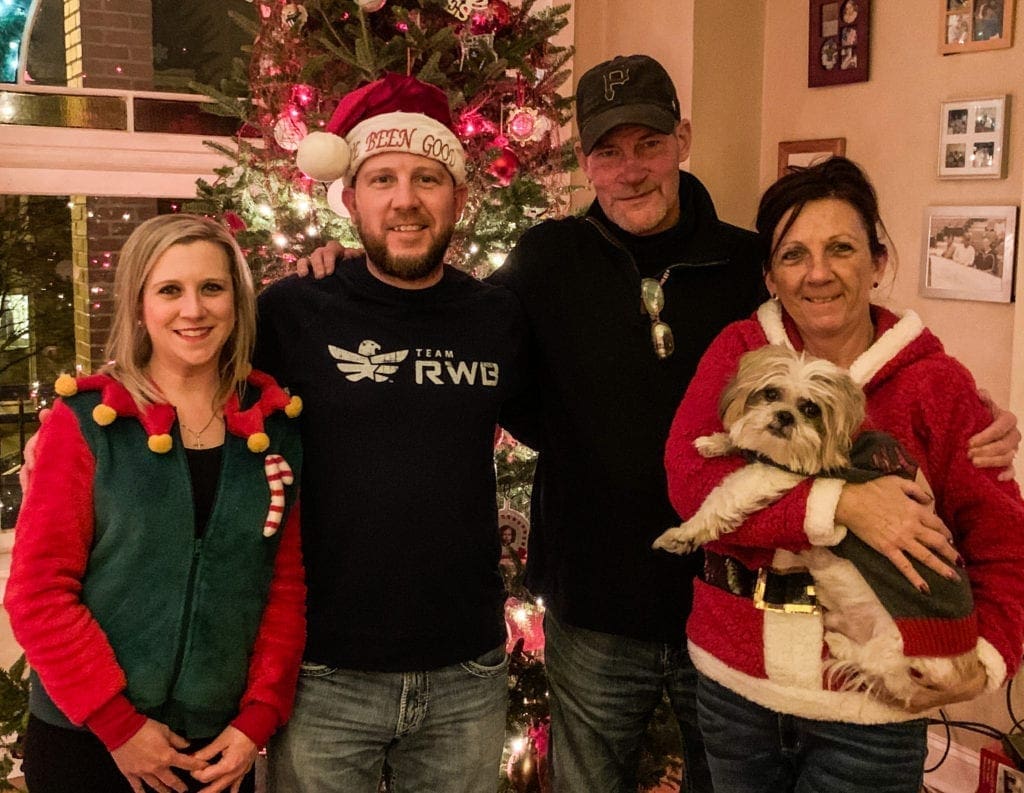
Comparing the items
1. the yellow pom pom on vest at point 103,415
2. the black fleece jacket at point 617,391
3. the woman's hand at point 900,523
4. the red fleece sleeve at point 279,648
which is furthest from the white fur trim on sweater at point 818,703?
the yellow pom pom on vest at point 103,415

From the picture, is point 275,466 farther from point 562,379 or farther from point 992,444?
point 992,444

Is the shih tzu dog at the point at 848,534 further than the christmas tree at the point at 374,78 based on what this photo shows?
No

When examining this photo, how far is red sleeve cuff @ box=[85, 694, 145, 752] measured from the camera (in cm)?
134

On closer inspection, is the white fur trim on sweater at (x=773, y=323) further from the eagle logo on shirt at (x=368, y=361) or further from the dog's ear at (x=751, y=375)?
the eagle logo on shirt at (x=368, y=361)

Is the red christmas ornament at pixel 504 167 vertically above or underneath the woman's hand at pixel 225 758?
above

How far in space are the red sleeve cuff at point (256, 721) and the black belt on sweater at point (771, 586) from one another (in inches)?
30.7

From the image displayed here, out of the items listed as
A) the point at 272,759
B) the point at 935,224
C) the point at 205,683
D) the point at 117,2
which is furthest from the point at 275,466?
the point at 117,2

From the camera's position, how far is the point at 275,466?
58.6 inches

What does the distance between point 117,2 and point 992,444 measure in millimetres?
3357

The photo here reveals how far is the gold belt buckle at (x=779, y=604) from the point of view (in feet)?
4.48

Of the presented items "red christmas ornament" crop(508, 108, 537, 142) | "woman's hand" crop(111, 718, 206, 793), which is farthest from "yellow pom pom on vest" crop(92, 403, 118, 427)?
"red christmas ornament" crop(508, 108, 537, 142)

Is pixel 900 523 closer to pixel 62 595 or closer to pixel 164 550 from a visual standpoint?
pixel 164 550

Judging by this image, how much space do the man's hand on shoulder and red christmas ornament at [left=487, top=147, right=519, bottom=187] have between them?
77cm

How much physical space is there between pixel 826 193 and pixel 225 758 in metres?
1.36
